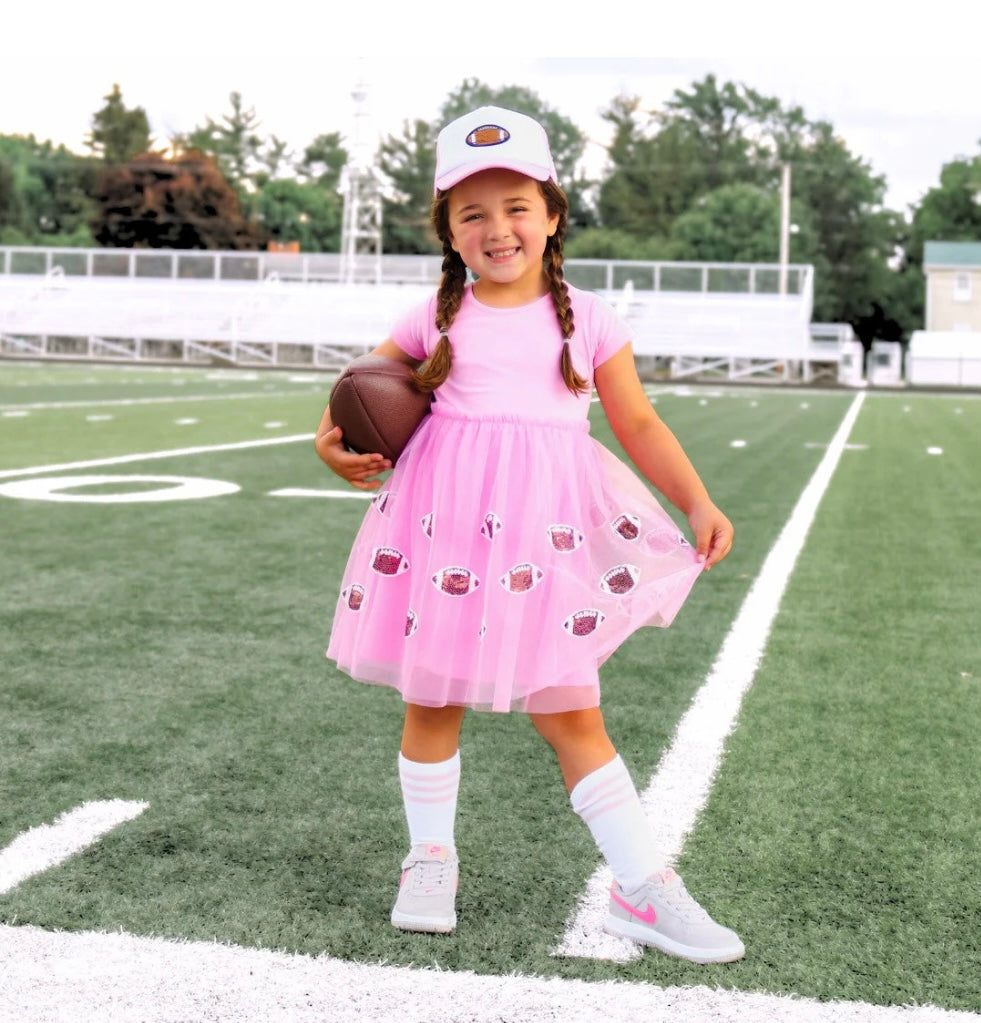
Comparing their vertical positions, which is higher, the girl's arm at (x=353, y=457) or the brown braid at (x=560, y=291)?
the brown braid at (x=560, y=291)

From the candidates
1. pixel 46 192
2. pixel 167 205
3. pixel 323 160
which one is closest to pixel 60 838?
pixel 167 205

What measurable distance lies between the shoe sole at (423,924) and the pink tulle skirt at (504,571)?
36cm

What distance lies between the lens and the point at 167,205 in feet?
247

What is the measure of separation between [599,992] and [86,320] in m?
42.6

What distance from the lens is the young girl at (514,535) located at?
265 cm

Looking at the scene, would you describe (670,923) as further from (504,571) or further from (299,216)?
(299,216)

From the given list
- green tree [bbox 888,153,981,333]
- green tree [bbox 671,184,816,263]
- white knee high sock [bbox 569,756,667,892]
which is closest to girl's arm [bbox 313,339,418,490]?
white knee high sock [bbox 569,756,667,892]

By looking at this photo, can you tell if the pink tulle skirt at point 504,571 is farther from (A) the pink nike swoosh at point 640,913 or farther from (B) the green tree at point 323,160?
A: (B) the green tree at point 323,160

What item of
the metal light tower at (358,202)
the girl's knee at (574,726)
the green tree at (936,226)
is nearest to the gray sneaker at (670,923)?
the girl's knee at (574,726)

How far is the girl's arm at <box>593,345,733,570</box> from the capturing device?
2823 mm

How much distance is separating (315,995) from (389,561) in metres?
0.77

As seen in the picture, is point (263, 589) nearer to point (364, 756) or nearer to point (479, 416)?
point (364, 756)

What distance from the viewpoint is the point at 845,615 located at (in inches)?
229

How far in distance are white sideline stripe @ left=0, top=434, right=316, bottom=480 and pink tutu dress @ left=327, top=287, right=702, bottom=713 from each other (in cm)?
774
